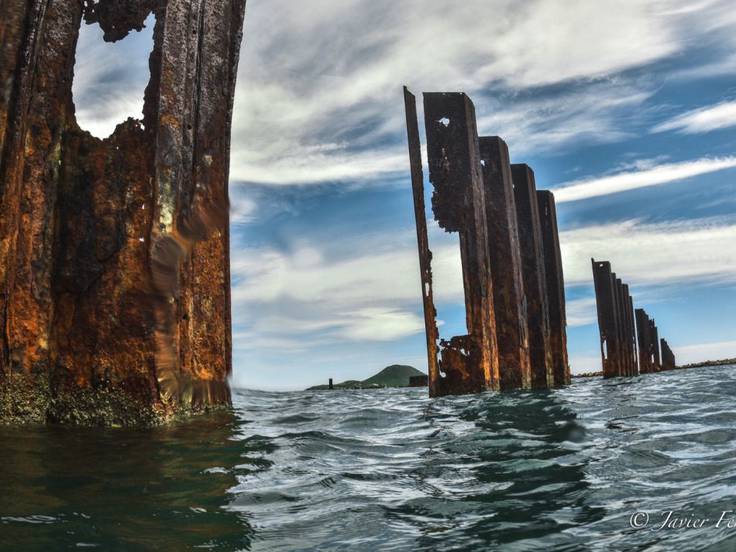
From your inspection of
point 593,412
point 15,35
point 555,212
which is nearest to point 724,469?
point 593,412

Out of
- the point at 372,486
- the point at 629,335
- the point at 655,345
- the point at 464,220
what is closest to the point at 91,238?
the point at 372,486

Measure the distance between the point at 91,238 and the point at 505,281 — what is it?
242 inches

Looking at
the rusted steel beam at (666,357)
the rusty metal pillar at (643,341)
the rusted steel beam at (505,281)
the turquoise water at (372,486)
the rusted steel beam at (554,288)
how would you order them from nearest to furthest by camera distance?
1. the turquoise water at (372,486)
2. the rusted steel beam at (505,281)
3. the rusted steel beam at (554,288)
4. the rusty metal pillar at (643,341)
5. the rusted steel beam at (666,357)

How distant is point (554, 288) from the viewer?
559 inches

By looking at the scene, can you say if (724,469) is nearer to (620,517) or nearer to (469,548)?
(620,517)

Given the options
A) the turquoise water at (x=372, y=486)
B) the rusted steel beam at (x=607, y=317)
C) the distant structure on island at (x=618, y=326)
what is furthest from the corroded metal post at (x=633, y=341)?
the turquoise water at (x=372, y=486)

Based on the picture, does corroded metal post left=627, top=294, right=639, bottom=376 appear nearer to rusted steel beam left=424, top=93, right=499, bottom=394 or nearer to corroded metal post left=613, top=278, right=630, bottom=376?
corroded metal post left=613, top=278, right=630, bottom=376

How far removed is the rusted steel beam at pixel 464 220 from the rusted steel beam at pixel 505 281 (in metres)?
0.85

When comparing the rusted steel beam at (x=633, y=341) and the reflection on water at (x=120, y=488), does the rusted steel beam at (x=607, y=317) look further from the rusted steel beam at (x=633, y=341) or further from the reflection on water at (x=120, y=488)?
the reflection on water at (x=120, y=488)

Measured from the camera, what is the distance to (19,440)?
163 inches

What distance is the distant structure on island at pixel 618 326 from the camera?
1870cm

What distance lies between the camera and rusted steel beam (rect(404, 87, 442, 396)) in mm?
8133

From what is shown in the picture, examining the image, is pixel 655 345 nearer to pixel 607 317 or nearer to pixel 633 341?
pixel 633 341

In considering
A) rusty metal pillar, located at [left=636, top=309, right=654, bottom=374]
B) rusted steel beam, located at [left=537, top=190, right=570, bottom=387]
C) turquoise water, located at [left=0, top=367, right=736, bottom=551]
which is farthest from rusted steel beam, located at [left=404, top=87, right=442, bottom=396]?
rusty metal pillar, located at [left=636, top=309, right=654, bottom=374]
